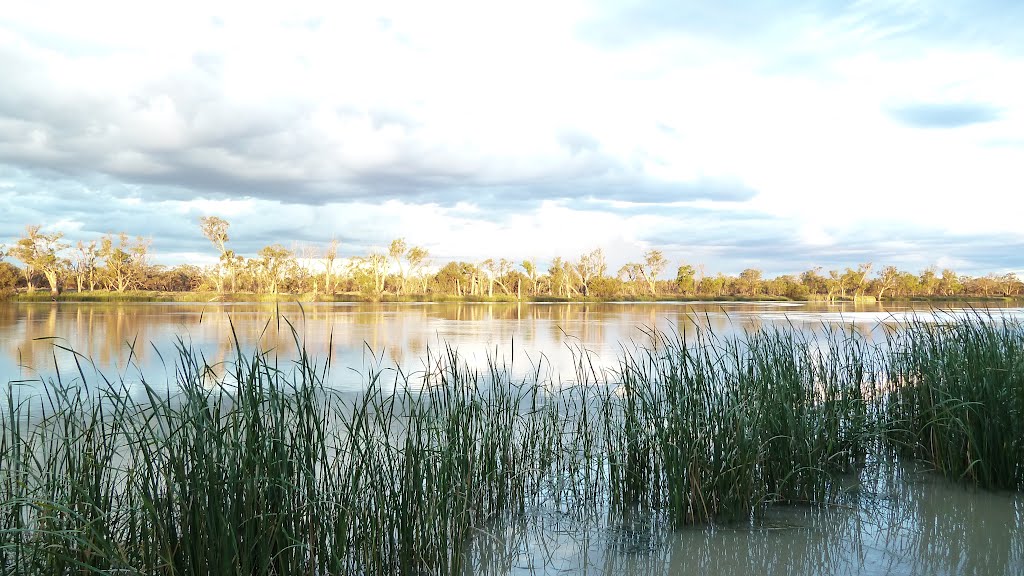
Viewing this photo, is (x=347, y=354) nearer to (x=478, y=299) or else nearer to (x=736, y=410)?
(x=736, y=410)

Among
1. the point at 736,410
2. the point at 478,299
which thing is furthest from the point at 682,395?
the point at 478,299

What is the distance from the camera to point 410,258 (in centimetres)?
6206

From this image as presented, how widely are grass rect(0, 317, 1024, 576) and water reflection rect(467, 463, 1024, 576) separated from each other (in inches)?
5.1

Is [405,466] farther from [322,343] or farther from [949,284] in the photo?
[949,284]

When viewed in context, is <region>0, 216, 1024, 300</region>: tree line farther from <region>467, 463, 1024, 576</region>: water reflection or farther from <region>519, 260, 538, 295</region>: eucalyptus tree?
<region>467, 463, 1024, 576</region>: water reflection

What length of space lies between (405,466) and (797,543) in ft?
6.50

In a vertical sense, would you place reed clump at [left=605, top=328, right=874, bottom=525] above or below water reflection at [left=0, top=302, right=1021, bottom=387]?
above

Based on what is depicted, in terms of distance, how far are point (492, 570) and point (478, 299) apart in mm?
53910

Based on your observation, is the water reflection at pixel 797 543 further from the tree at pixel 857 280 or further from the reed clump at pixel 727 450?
the tree at pixel 857 280

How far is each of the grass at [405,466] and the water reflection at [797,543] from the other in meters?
0.13

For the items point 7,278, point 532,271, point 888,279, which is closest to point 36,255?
point 7,278

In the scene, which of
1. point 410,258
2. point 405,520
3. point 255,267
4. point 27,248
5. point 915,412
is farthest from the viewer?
point 410,258

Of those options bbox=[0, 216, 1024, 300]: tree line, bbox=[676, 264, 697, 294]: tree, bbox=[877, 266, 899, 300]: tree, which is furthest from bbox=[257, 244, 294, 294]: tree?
bbox=[877, 266, 899, 300]: tree

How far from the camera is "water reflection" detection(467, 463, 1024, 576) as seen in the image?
9.71 ft
